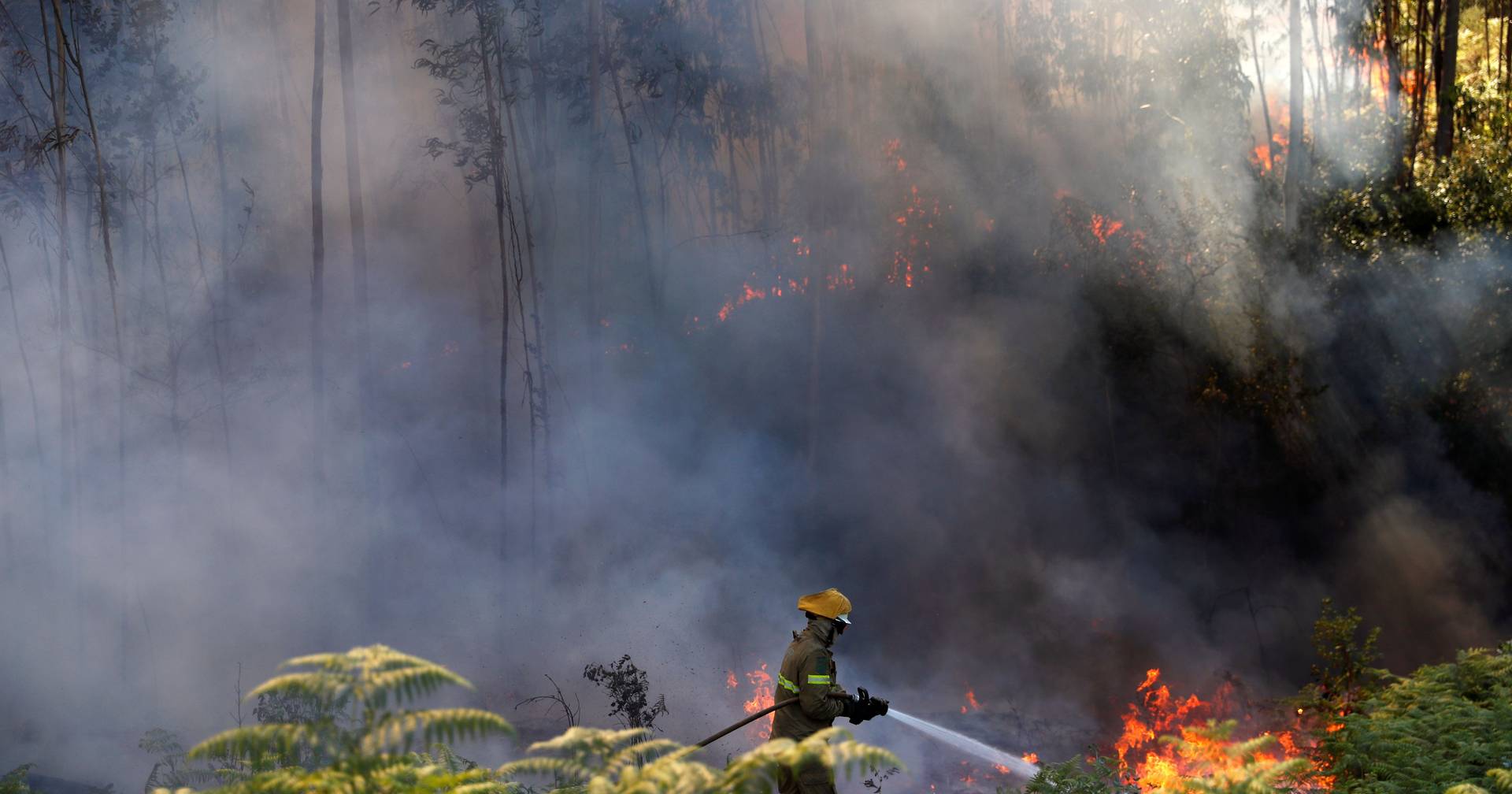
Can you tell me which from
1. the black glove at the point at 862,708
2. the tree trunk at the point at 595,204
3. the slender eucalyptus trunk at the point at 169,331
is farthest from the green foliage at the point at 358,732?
the tree trunk at the point at 595,204

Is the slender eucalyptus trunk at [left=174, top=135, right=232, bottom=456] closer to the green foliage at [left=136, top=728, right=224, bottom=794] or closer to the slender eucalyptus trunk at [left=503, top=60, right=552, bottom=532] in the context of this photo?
the green foliage at [left=136, top=728, right=224, bottom=794]

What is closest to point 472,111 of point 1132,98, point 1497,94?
point 1132,98

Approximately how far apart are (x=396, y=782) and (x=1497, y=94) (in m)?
11.3

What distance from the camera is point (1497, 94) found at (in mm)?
9711

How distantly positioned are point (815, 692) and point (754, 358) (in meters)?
5.41

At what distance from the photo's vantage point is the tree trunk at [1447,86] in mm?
9727

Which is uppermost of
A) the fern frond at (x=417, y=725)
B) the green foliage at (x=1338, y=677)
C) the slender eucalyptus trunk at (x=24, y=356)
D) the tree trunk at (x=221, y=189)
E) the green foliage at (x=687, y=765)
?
the tree trunk at (x=221, y=189)

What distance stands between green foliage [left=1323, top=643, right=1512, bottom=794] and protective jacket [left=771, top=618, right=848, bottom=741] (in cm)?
235

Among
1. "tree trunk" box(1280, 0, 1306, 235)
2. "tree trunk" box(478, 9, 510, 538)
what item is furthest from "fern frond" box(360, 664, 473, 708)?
"tree trunk" box(1280, 0, 1306, 235)

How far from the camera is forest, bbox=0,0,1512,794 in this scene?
25.7 feet

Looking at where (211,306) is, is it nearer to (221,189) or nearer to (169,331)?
(169,331)

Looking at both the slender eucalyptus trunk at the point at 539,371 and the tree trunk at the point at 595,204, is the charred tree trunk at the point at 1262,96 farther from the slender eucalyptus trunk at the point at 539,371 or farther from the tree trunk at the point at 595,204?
the slender eucalyptus trunk at the point at 539,371

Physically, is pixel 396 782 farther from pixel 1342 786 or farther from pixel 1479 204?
pixel 1479 204

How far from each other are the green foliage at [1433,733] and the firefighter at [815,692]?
228cm
